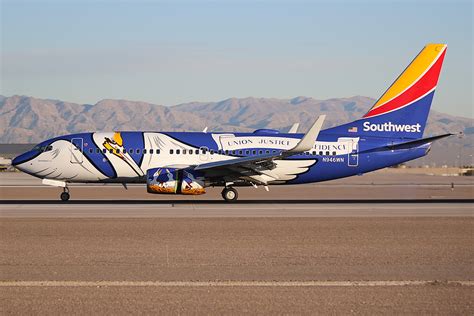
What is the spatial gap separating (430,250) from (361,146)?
22245 mm

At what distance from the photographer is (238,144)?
42.1 m

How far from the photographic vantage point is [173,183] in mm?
38875

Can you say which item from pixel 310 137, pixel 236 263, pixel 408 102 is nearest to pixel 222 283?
pixel 236 263

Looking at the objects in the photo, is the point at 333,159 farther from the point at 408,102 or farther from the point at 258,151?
the point at 408,102

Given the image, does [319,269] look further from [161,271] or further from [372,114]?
[372,114]

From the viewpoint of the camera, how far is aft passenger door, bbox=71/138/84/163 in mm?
41688

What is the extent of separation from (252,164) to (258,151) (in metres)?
2.27

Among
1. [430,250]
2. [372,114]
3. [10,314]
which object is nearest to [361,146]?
[372,114]

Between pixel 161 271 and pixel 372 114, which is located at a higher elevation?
pixel 372 114

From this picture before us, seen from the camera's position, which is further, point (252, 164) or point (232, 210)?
point (252, 164)

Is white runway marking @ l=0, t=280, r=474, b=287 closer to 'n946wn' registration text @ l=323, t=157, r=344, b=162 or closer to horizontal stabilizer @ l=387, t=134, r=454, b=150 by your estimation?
horizontal stabilizer @ l=387, t=134, r=454, b=150

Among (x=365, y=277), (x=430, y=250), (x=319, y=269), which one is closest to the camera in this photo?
(x=365, y=277)

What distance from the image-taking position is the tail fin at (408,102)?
140ft

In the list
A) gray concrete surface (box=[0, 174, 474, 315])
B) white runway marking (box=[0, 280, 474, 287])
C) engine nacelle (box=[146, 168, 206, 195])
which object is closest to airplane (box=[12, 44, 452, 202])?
engine nacelle (box=[146, 168, 206, 195])
